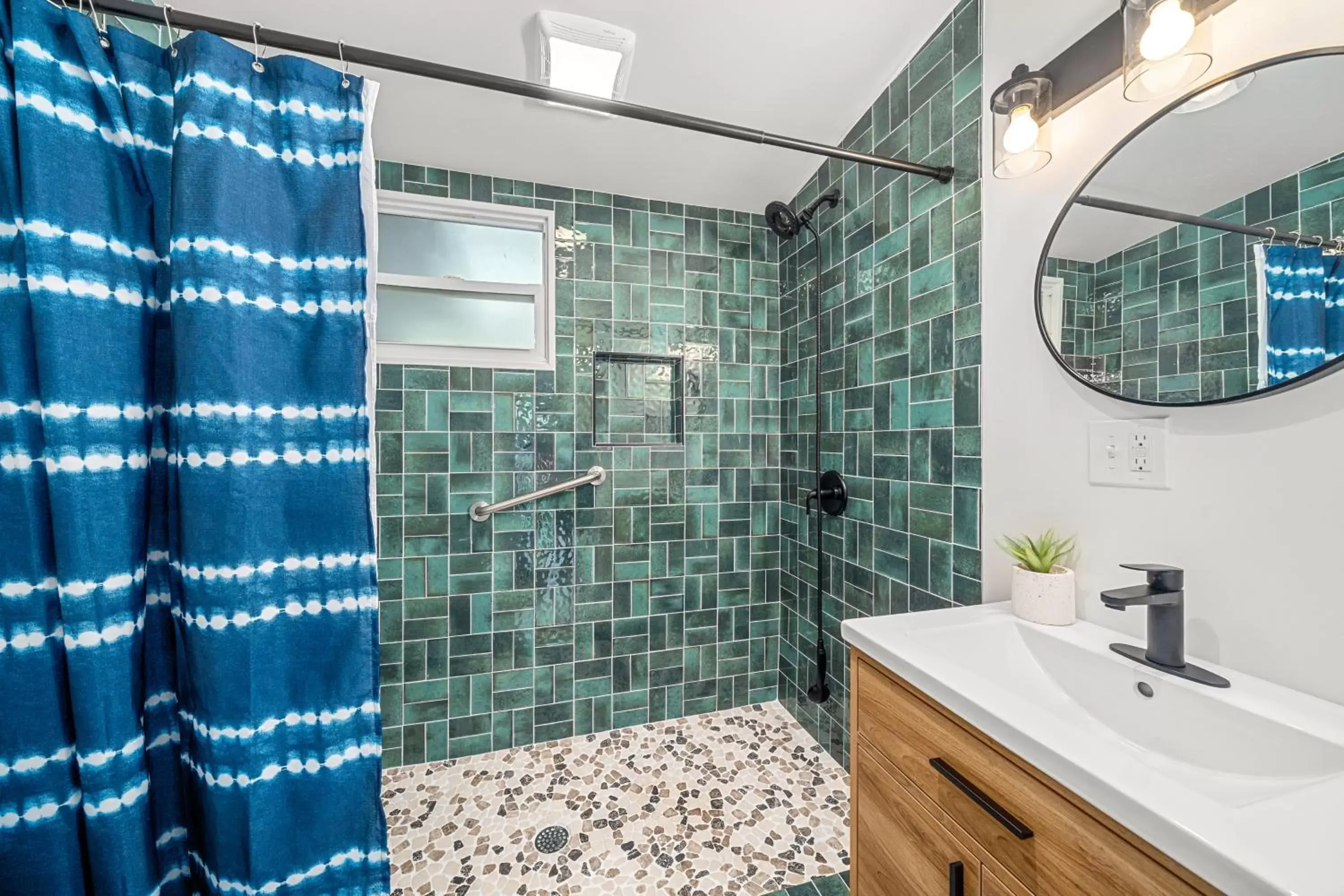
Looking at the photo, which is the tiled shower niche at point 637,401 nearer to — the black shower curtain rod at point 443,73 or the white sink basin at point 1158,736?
the black shower curtain rod at point 443,73

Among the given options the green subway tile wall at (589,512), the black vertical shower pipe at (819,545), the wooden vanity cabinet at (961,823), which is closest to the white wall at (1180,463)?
the wooden vanity cabinet at (961,823)

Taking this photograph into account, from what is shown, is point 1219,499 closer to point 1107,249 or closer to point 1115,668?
point 1115,668

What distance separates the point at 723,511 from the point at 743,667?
75cm

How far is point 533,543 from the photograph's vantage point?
80.8 inches

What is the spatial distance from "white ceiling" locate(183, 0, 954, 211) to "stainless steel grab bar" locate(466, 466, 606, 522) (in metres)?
1.24

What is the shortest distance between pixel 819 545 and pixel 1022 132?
54.1 inches

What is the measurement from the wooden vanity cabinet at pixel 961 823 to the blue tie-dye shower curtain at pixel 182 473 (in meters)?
0.93

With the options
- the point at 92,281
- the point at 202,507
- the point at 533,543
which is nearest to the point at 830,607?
the point at 533,543

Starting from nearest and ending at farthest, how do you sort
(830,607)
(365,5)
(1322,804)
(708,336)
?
1. (1322,804)
2. (365,5)
3. (830,607)
4. (708,336)

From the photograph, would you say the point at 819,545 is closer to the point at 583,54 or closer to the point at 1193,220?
the point at 1193,220

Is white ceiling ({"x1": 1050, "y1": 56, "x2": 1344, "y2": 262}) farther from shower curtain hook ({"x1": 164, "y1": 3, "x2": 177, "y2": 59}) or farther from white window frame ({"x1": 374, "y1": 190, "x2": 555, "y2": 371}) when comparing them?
white window frame ({"x1": 374, "y1": 190, "x2": 555, "y2": 371})

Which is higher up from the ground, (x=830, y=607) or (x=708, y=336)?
(x=708, y=336)

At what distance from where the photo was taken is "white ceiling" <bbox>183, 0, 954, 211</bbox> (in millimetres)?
1305

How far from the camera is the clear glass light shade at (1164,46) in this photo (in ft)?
2.59
